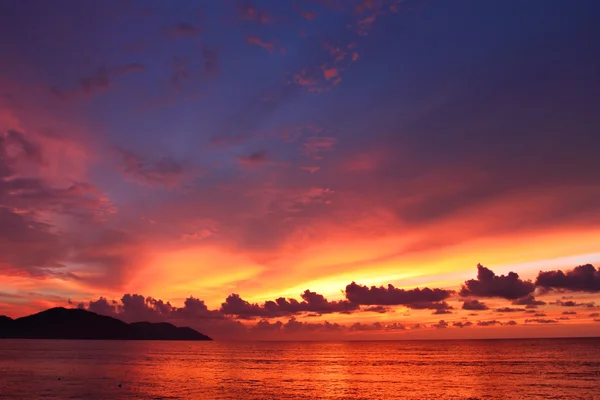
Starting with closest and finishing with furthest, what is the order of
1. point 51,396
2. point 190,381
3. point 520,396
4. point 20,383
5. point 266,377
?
point 51,396 → point 520,396 → point 20,383 → point 190,381 → point 266,377

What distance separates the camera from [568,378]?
97.6 m

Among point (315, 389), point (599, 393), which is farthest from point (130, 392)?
point (599, 393)

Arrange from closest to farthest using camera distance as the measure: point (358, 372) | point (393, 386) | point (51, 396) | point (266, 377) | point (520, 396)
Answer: point (51, 396), point (520, 396), point (393, 386), point (266, 377), point (358, 372)

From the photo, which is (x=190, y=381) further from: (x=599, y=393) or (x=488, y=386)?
(x=599, y=393)

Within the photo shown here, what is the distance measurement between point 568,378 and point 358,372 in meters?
47.2

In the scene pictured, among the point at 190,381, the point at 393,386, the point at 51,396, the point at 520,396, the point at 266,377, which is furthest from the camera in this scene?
the point at 266,377

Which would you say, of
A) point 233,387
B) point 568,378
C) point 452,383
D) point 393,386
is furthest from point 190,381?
point 568,378

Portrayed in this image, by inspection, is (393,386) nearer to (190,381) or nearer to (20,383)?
(190,381)

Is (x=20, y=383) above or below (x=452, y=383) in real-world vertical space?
above

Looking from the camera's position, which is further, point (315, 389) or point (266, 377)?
point (266, 377)

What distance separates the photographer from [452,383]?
91.0m

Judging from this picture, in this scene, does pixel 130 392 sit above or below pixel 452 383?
above

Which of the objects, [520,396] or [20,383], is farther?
[20,383]

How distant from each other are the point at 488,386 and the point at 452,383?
768cm
